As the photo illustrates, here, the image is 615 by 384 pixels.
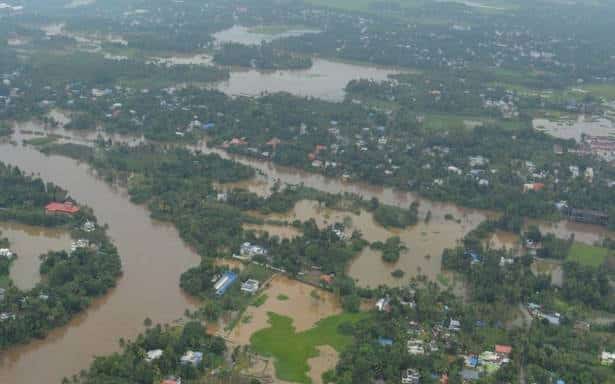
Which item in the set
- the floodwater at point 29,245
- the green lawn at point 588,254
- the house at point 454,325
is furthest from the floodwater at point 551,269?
the floodwater at point 29,245

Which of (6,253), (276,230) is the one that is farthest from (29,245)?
(276,230)

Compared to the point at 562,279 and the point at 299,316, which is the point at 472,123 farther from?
the point at 299,316

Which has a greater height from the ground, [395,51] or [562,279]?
[395,51]

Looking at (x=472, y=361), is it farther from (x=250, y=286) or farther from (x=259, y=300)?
(x=250, y=286)

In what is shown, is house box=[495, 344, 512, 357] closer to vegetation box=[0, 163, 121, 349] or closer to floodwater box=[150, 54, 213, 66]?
vegetation box=[0, 163, 121, 349]

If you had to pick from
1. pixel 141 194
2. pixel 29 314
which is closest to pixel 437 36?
pixel 141 194

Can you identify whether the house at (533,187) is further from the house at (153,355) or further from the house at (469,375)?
the house at (153,355)
